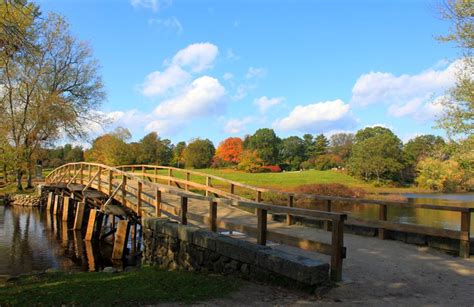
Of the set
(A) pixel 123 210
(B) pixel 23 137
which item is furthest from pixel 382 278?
(B) pixel 23 137

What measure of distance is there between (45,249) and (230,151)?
6849 centimetres

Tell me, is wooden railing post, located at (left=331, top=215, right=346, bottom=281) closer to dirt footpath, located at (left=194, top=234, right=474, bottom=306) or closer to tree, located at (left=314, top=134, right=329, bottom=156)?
dirt footpath, located at (left=194, top=234, right=474, bottom=306)

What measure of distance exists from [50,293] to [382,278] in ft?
16.6

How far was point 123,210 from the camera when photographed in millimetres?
13609

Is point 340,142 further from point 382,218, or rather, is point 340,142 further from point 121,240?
point 382,218

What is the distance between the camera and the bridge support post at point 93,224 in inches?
607

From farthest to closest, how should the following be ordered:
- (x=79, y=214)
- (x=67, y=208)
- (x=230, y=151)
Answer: (x=230, y=151) < (x=67, y=208) < (x=79, y=214)

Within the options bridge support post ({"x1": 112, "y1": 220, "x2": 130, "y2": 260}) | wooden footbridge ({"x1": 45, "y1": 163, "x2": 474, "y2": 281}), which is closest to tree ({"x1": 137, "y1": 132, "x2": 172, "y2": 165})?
wooden footbridge ({"x1": 45, "y1": 163, "x2": 474, "y2": 281})

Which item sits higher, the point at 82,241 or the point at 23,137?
the point at 23,137

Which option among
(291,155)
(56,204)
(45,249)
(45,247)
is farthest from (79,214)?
(291,155)

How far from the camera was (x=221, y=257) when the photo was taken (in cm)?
663

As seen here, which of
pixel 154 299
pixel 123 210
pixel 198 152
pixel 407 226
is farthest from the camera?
pixel 198 152

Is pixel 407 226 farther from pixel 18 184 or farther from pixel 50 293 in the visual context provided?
pixel 18 184

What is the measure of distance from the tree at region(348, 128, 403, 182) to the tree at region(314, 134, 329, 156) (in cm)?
3626
